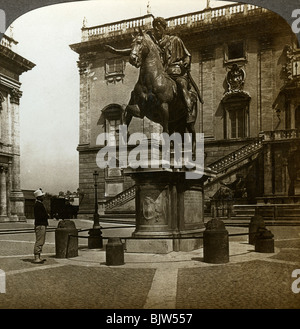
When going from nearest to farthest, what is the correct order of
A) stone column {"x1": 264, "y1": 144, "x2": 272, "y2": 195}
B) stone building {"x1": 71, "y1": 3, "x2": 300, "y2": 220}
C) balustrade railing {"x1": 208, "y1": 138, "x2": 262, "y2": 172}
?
1. stone building {"x1": 71, "y1": 3, "x2": 300, "y2": 220}
2. stone column {"x1": 264, "y1": 144, "x2": 272, "y2": 195}
3. balustrade railing {"x1": 208, "y1": 138, "x2": 262, "y2": 172}

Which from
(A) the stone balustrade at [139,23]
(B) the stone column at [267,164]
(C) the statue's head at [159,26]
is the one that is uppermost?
(A) the stone balustrade at [139,23]

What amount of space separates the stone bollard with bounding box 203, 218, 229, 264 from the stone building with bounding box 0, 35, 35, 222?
412 centimetres

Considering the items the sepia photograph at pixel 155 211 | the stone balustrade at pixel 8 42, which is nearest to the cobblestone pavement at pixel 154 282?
the sepia photograph at pixel 155 211

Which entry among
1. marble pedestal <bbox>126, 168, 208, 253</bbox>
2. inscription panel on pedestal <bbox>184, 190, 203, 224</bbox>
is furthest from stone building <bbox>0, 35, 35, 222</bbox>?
inscription panel on pedestal <bbox>184, 190, 203, 224</bbox>

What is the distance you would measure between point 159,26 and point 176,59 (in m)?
0.91

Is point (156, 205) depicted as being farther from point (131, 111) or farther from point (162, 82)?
point (162, 82)

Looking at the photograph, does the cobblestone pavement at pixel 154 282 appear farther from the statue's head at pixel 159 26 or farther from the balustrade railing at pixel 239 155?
the balustrade railing at pixel 239 155

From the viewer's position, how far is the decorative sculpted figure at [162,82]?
9586 mm

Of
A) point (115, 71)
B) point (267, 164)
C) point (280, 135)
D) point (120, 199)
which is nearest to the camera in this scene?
point (280, 135)

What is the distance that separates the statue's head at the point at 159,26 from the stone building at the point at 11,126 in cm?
296

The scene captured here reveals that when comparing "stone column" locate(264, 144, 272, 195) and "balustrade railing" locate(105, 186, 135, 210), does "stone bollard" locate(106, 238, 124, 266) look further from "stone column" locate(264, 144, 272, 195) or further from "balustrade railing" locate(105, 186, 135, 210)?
"balustrade railing" locate(105, 186, 135, 210)

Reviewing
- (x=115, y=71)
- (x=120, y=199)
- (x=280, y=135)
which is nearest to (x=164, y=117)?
(x=280, y=135)

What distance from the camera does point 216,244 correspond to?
27.4ft

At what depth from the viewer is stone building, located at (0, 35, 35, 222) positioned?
862 centimetres
